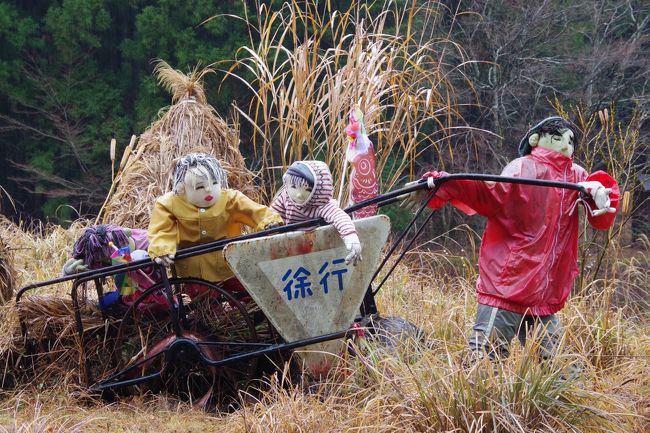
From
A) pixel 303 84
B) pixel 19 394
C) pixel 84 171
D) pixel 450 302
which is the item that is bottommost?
pixel 84 171

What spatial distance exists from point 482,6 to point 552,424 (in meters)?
10.2

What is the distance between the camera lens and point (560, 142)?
3.56 metres

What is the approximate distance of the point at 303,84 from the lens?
16.4ft

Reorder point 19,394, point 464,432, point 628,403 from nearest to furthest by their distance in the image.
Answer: point 464,432, point 628,403, point 19,394

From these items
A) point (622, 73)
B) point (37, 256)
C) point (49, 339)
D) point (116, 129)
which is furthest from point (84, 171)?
point (49, 339)

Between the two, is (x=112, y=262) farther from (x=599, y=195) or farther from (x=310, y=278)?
(x=599, y=195)

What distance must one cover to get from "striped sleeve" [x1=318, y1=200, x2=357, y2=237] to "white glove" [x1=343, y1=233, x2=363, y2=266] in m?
0.03

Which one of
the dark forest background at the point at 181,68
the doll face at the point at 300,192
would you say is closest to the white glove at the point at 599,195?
the doll face at the point at 300,192

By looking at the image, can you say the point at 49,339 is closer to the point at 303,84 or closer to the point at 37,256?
the point at 303,84

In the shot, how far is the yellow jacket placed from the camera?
12.0ft

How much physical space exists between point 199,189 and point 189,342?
0.66m

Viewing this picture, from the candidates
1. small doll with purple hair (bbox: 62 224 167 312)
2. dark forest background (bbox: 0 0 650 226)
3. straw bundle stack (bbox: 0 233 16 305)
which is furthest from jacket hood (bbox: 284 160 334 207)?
dark forest background (bbox: 0 0 650 226)

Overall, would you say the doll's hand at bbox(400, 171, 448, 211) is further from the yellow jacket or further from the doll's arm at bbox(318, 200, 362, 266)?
the yellow jacket

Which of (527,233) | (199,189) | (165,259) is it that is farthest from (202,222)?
(527,233)
